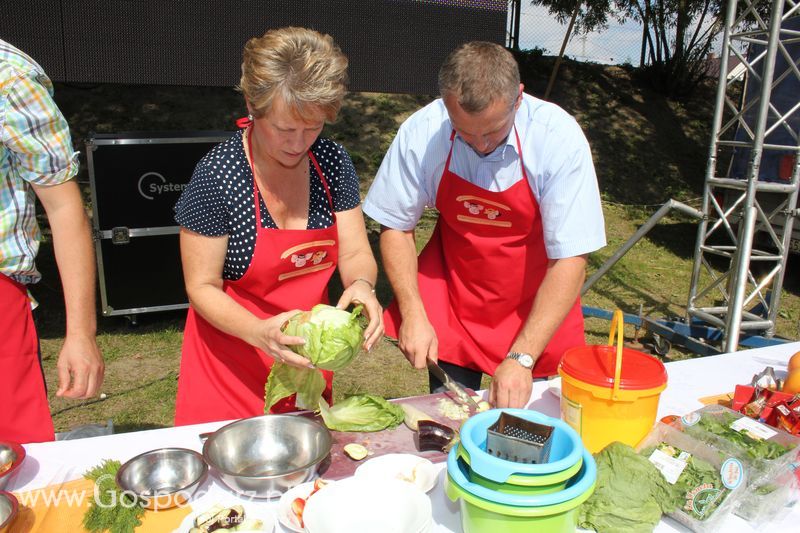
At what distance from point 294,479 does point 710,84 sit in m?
16.3

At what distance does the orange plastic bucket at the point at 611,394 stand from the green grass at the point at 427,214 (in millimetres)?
3301

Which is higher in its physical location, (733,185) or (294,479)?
(733,185)

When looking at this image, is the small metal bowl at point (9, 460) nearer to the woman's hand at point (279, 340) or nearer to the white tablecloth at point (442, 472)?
the white tablecloth at point (442, 472)

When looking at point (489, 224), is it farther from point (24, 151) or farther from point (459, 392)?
point (24, 151)

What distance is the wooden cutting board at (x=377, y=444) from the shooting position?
172 centimetres

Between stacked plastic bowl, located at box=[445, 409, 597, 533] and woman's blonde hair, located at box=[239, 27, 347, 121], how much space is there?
3.38ft

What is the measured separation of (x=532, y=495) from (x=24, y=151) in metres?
1.62

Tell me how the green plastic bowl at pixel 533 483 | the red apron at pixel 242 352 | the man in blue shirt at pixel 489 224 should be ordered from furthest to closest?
the red apron at pixel 242 352, the man in blue shirt at pixel 489 224, the green plastic bowl at pixel 533 483

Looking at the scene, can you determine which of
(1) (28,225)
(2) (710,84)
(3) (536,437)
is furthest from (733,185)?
(2) (710,84)

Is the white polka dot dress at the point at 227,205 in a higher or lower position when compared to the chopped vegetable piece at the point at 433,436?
higher

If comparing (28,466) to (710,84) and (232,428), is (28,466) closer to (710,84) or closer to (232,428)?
(232,428)

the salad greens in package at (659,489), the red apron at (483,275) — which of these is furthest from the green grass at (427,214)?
the salad greens in package at (659,489)

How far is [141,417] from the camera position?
14.4ft

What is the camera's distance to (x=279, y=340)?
1.78 metres
